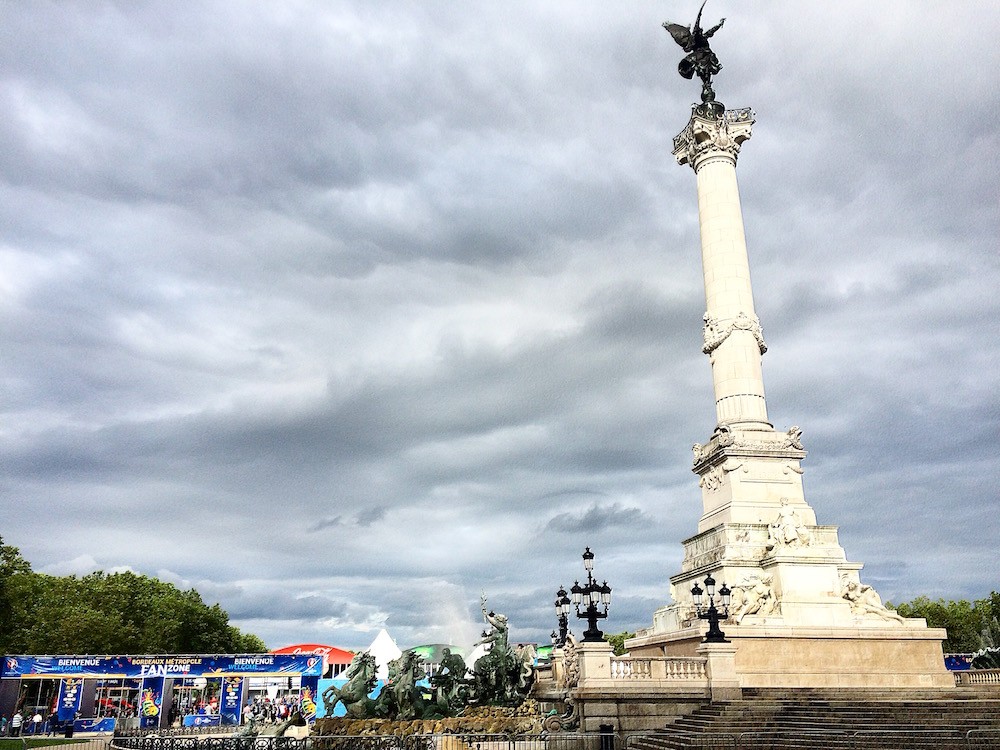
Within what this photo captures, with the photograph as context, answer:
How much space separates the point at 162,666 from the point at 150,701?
199cm

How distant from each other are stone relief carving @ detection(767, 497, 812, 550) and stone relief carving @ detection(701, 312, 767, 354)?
9.27m

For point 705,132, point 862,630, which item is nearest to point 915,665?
point 862,630

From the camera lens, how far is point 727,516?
33250 mm

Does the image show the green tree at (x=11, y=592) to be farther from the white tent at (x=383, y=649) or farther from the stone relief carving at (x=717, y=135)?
the stone relief carving at (x=717, y=135)

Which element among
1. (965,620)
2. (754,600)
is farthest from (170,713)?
(965,620)

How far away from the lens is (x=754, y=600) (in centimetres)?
2950

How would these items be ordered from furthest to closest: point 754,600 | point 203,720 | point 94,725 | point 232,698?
point 232,698, point 203,720, point 94,725, point 754,600

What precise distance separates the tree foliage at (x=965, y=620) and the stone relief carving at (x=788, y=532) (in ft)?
118

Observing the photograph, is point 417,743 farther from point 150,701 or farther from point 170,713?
point 150,701

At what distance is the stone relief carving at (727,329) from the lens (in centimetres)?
3759

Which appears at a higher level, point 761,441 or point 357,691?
point 761,441

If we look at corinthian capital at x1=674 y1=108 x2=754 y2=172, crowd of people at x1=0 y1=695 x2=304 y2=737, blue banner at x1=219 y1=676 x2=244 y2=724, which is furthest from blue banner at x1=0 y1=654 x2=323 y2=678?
corinthian capital at x1=674 y1=108 x2=754 y2=172

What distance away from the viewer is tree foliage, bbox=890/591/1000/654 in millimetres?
59438

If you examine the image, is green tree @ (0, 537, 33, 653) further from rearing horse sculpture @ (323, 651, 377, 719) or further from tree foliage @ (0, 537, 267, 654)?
rearing horse sculpture @ (323, 651, 377, 719)
